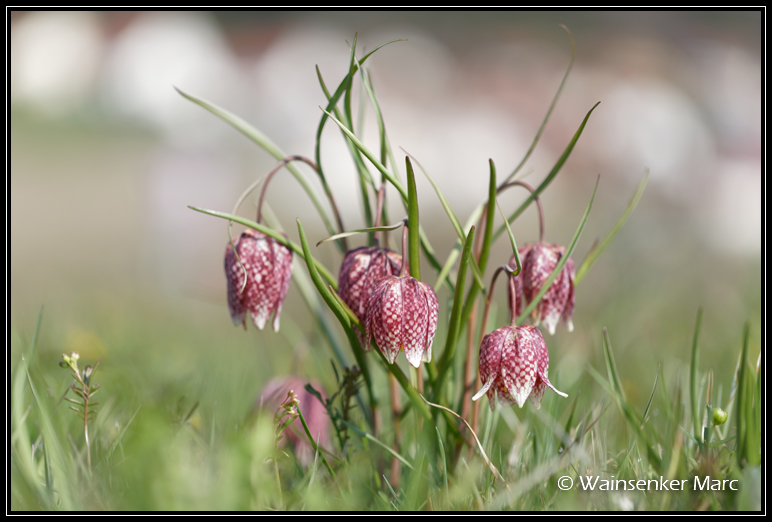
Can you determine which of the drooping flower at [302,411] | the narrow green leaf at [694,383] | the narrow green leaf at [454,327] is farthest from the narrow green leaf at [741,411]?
the drooping flower at [302,411]

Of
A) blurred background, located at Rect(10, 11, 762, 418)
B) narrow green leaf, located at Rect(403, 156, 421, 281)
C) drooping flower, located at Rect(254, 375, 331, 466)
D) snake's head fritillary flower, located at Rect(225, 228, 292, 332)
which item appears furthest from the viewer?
blurred background, located at Rect(10, 11, 762, 418)

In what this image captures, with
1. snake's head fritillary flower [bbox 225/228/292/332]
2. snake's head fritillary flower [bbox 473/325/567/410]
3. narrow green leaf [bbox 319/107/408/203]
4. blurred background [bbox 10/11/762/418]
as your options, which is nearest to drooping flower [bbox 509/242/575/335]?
snake's head fritillary flower [bbox 473/325/567/410]

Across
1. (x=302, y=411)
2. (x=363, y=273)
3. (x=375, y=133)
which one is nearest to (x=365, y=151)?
(x=363, y=273)

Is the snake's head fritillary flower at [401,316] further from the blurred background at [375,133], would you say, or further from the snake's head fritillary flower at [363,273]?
the blurred background at [375,133]

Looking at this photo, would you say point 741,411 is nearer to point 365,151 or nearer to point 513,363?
point 513,363

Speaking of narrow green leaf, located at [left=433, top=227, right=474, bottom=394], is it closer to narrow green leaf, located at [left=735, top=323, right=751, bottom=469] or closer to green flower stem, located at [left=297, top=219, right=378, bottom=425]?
green flower stem, located at [left=297, top=219, right=378, bottom=425]
